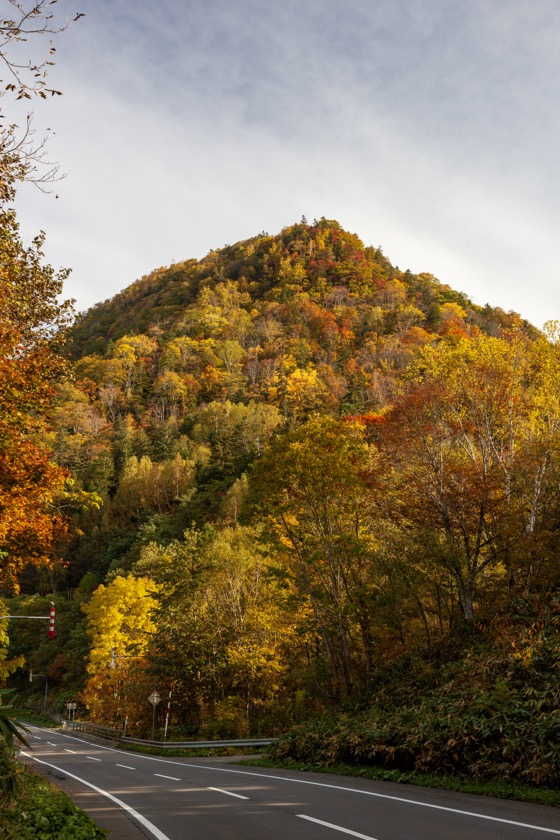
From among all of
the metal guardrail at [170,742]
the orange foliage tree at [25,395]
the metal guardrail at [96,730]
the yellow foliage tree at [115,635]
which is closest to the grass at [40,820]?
the orange foliage tree at [25,395]

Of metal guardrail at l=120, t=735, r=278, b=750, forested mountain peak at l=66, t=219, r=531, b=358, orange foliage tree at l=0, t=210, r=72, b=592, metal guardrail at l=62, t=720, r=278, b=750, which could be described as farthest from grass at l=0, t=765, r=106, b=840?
forested mountain peak at l=66, t=219, r=531, b=358

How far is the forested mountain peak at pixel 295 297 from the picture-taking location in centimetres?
11775

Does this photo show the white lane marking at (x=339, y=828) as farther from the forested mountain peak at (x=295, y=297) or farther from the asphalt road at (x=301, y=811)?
the forested mountain peak at (x=295, y=297)

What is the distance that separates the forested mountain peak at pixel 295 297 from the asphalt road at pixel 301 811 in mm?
92395

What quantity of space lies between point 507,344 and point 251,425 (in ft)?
196

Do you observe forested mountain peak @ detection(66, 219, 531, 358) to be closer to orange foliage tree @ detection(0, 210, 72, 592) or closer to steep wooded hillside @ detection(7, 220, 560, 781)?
steep wooded hillside @ detection(7, 220, 560, 781)

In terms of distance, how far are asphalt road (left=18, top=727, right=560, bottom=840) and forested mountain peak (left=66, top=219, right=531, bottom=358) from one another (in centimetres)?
9239

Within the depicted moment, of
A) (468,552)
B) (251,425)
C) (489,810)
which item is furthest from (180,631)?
(251,425)

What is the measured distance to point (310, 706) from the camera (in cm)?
2581

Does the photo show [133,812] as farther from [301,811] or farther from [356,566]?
[356,566]

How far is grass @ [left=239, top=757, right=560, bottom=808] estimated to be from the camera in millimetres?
8734

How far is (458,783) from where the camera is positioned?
33.7ft

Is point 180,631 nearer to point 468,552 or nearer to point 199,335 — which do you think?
point 468,552

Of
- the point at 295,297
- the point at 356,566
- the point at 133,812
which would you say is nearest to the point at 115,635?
the point at 356,566
